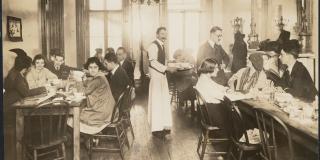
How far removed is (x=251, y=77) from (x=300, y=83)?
0.48 meters

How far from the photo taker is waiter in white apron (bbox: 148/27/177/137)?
3695mm

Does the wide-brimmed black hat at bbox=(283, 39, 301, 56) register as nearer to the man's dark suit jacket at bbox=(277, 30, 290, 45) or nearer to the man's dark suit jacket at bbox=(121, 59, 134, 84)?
the man's dark suit jacket at bbox=(277, 30, 290, 45)

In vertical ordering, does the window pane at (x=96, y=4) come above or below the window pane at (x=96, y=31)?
above

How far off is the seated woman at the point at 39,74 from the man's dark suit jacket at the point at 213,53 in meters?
1.41

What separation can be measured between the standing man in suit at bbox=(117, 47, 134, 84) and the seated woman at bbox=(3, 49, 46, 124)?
0.81 meters

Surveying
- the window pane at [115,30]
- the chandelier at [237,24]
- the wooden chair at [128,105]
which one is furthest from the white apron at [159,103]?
the chandelier at [237,24]

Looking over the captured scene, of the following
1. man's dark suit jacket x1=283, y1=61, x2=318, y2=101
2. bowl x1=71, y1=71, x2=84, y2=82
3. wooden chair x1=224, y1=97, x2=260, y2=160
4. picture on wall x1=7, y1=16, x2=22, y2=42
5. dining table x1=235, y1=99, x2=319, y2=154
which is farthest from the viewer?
bowl x1=71, y1=71, x2=84, y2=82

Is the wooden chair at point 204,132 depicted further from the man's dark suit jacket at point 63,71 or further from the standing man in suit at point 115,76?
the man's dark suit jacket at point 63,71

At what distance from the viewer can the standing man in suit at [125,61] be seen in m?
3.61

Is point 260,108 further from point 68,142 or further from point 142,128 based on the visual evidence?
point 68,142

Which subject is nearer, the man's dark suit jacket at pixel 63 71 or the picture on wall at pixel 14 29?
the picture on wall at pixel 14 29

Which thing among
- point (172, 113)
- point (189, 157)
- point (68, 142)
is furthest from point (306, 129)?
point (68, 142)

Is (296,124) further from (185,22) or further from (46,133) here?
(46,133)

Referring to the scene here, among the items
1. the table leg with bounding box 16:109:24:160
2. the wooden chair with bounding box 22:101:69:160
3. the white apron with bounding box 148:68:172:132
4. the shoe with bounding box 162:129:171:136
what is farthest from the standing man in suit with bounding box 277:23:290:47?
the table leg with bounding box 16:109:24:160
